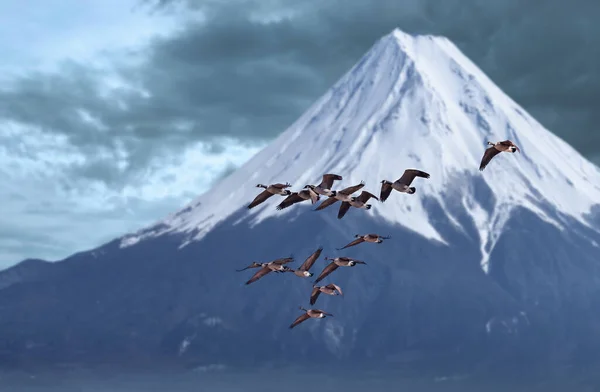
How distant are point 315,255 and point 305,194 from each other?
2324mm

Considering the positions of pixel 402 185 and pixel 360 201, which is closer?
pixel 402 185

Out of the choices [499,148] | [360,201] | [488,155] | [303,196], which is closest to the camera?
[499,148]

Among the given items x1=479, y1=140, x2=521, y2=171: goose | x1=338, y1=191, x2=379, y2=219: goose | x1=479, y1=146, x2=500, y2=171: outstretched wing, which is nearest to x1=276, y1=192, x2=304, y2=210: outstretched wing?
x1=338, y1=191, x2=379, y2=219: goose

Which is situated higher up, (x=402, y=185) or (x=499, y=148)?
(x=499, y=148)

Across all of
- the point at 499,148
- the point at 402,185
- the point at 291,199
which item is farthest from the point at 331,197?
the point at 499,148

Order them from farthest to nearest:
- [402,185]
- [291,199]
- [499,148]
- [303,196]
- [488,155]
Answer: [291,199] → [303,196] → [402,185] → [488,155] → [499,148]

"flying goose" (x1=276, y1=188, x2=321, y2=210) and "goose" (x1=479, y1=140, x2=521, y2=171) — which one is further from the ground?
"goose" (x1=479, y1=140, x2=521, y2=171)

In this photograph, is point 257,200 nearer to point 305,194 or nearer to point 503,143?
point 305,194

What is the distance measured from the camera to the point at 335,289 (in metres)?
42.6

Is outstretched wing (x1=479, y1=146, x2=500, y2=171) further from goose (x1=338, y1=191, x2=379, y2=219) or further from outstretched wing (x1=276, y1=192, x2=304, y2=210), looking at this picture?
outstretched wing (x1=276, y1=192, x2=304, y2=210)

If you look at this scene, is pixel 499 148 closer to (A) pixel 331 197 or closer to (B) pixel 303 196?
(A) pixel 331 197

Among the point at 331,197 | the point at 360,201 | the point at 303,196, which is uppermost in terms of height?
the point at 331,197

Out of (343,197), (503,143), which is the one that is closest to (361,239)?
(343,197)

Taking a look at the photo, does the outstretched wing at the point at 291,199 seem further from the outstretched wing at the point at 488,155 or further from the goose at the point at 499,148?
the goose at the point at 499,148
